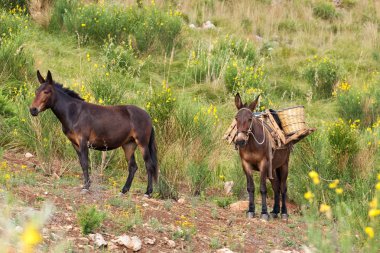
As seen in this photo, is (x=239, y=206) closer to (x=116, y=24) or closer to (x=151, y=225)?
(x=151, y=225)

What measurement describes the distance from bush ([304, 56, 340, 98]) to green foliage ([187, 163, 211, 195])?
25.3 feet

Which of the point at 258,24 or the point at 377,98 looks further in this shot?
the point at 258,24

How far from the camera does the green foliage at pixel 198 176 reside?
9.36m

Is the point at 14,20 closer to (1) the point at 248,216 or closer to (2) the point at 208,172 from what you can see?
(2) the point at 208,172

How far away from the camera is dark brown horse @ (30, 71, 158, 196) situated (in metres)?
7.79

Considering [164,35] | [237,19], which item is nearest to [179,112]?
[164,35]

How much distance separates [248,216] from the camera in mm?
8211

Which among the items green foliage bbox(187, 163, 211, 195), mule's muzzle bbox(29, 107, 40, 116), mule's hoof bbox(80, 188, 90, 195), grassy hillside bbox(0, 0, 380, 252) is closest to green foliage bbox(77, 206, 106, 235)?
grassy hillside bbox(0, 0, 380, 252)

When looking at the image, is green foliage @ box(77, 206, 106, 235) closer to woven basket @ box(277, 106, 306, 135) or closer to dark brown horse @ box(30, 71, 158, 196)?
dark brown horse @ box(30, 71, 158, 196)

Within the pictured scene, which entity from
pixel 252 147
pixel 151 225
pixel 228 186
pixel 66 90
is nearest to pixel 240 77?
pixel 228 186

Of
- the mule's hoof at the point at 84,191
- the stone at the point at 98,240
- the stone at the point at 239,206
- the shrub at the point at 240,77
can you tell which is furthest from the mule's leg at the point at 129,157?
the shrub at the point at 240,77

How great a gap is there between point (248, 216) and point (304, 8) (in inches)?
709

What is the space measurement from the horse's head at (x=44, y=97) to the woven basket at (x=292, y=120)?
314 cm

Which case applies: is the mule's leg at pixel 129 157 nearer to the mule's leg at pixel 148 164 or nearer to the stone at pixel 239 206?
the mule's leg at pixel 148 164
